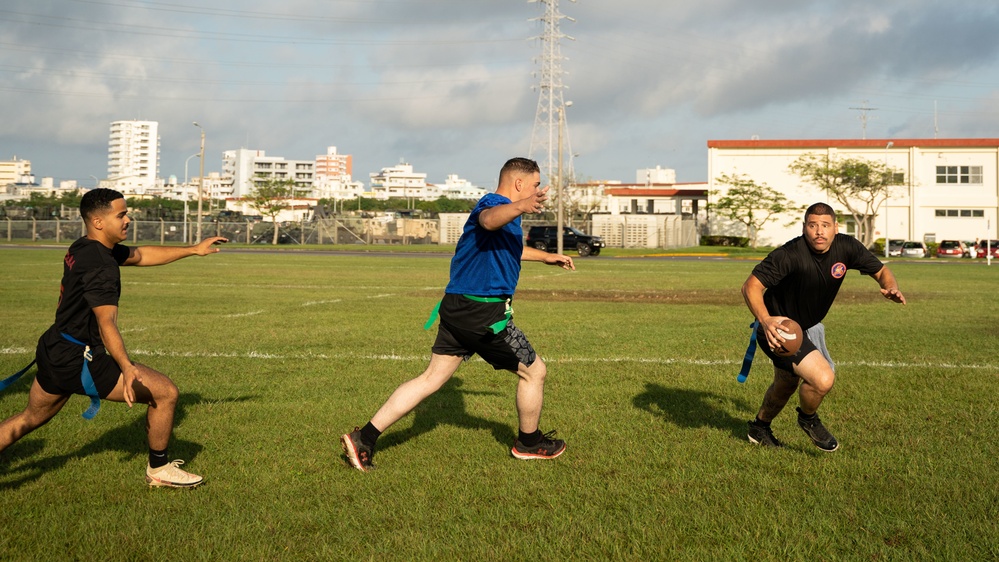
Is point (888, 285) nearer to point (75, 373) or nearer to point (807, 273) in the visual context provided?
point (807, 273)

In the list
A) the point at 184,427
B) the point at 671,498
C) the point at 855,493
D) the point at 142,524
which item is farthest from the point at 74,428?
the point at 855,493

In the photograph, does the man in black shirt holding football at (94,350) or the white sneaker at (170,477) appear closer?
the man in black shirt holding football at (94,350)

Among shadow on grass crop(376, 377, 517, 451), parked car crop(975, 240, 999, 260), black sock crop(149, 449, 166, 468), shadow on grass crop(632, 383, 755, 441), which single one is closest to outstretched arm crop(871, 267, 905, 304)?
shadow on grass crop(632, 383, 755, 441)

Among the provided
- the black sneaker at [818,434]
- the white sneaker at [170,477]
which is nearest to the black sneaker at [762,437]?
the black sneaker at [818,434]

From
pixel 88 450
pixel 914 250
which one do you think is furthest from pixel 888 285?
pixel 914 250

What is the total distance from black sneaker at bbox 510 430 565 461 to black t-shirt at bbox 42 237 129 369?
2.59 metres

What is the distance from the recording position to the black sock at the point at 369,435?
5.73 metres

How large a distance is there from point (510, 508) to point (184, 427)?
9.84 ft

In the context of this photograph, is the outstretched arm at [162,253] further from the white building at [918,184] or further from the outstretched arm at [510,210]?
the white building at [918,184]

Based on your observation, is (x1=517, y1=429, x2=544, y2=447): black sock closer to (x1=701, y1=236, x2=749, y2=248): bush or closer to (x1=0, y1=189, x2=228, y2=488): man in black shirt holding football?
(x1=0, y1=189, x2=228, y2=488): man in black shirt holding football

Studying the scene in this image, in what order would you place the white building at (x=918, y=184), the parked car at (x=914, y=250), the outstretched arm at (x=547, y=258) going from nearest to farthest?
the outstretched arm at (x=547, y=258) < the parked car at (x=914, y=250) < the white building at (x=918, y=184)

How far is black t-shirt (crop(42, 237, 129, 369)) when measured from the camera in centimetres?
493

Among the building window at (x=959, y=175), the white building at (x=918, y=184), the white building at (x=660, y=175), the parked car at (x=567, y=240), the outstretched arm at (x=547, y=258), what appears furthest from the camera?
the white building at (x=660, y=175)

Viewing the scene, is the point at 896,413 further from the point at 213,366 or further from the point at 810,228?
the point at 213,366
